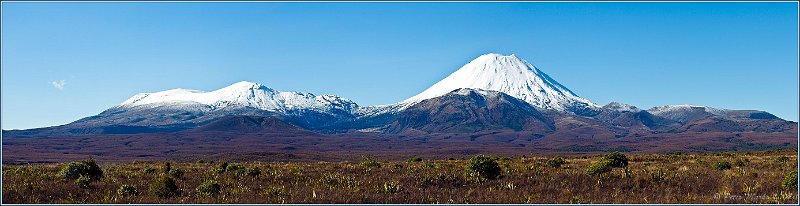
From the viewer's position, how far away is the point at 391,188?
968 inches

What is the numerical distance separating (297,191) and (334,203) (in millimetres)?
3366

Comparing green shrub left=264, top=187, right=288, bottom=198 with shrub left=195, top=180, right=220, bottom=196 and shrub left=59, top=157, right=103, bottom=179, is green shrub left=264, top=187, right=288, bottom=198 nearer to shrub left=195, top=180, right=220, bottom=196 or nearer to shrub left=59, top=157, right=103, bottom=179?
shrub left=195, top=180, right=220, bottom=196

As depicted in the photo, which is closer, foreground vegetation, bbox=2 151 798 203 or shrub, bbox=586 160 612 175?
foreground vegetation, bbox=2 151 798 203

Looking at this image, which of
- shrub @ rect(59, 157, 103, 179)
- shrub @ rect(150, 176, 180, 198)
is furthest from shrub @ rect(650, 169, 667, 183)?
shrub @ rect(59, 157, 103, 179)

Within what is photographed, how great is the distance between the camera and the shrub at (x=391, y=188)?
956 inches

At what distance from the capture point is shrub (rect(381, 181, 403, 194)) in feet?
79.7

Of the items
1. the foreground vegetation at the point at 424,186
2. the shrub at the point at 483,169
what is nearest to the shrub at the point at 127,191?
the foreground vegetation at the point at 424,186

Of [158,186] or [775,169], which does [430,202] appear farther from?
[775,169]

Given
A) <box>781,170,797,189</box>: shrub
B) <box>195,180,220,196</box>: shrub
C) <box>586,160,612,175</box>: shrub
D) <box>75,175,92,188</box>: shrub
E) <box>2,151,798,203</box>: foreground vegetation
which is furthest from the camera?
<box>586,160,612,175</box>: shrub

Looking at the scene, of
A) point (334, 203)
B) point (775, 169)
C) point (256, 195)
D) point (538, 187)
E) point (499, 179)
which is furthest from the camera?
point (775, 169)

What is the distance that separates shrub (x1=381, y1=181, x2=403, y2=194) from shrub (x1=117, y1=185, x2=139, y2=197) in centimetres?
1020

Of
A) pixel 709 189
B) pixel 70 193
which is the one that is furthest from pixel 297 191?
pixel 709 189

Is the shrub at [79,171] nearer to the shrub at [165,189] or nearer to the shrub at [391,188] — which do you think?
the shrub at [165,189]

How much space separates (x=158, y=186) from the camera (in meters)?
23.7
